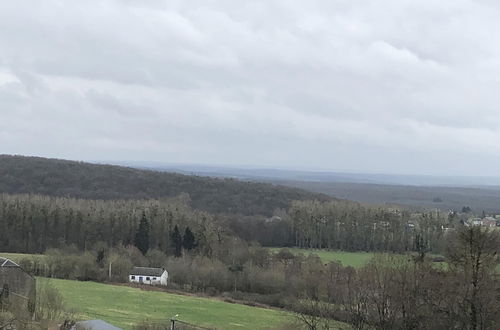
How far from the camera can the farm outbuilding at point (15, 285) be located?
3278cm

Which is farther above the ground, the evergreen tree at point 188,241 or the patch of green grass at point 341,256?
the evergreen tree at point 188,241

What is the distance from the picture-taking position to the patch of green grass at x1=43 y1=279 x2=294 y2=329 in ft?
125

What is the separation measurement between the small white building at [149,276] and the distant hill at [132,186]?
43734 millimetres

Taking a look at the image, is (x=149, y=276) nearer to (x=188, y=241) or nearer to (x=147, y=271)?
(x=147, y=271)

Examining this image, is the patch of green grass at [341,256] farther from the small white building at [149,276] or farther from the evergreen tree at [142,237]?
the small white building at [149,276]

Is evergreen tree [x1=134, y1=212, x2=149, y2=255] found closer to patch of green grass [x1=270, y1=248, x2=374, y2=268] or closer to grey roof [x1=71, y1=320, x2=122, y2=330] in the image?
patch of green grass [x1=270, y1=248, x2=374, y2=268]

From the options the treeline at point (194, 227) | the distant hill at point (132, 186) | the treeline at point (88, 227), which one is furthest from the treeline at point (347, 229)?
the distant hill at point (132, 186)

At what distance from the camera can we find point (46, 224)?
76.2 metres

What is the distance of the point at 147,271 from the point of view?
58438 millimetres

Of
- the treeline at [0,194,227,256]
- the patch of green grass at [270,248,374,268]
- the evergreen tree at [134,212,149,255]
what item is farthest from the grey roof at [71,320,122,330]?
the evergreen tree at [134,212,149,255]

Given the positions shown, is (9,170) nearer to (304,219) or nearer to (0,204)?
(0,204)

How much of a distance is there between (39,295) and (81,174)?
85.7 m

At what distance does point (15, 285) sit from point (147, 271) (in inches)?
942

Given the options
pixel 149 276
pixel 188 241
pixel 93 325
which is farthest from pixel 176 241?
pixel 93 325
